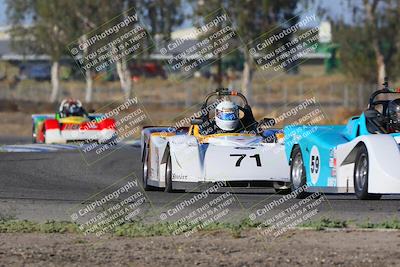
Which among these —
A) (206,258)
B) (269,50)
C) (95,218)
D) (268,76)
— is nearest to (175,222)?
(95,218)

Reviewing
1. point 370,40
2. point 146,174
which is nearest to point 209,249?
point 146,174

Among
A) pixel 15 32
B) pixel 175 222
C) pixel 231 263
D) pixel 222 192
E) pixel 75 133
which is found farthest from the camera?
pixel 15 32

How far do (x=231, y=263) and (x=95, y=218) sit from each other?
333cm

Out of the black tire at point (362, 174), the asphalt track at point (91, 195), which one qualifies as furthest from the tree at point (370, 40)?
the black tire at point (362, 174)

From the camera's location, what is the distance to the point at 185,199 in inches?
607

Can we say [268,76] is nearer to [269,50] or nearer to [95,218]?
[269,50]

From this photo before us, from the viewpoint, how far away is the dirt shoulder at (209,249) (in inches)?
365

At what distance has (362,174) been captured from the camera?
14094 mm

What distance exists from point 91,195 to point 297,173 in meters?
2.84

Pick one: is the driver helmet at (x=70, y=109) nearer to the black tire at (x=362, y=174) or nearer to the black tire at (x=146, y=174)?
the black tire at (x=146, y=174)

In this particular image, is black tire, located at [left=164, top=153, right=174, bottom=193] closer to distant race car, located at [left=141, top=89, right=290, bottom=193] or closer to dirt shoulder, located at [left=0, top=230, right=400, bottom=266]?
distant race car, located at [left=141, top=89, right=290, bottom=193]

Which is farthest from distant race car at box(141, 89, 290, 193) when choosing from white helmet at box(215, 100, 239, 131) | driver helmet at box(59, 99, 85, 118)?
driver helmet at box(59, 99, 85, 118)

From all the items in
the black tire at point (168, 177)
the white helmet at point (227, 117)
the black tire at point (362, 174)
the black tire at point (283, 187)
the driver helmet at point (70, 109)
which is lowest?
the driver helmet at point (70, 109)

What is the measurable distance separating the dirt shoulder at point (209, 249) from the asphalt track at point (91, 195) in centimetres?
174
